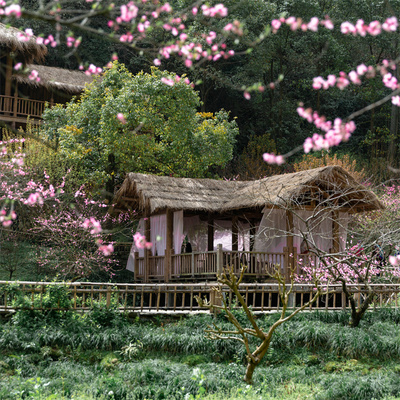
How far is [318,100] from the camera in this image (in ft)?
88.0

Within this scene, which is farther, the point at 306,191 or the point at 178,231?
the point at 178,231

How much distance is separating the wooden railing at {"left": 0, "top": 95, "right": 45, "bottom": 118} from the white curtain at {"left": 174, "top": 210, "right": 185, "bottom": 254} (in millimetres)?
10530

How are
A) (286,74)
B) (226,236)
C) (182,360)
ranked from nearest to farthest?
(182,360) → (226,236) → (286,74)

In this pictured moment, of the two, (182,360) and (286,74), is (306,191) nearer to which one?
(182,360)

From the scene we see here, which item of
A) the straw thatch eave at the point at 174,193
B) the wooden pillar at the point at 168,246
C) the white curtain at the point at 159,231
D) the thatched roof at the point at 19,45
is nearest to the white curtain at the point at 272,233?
the straw thatch eave at the point at 174,193

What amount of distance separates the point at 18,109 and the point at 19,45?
3.48 metres

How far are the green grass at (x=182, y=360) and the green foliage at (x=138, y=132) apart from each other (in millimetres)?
7763

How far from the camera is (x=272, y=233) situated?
14008 mm

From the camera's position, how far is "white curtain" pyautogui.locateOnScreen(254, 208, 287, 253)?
45.7 feet

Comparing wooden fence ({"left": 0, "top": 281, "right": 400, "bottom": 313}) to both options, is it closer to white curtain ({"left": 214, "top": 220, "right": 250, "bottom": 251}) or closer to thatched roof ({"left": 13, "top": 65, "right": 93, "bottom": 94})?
white curtain ({"left": 214, "top": 220, "right": 250, "bottom": 251})

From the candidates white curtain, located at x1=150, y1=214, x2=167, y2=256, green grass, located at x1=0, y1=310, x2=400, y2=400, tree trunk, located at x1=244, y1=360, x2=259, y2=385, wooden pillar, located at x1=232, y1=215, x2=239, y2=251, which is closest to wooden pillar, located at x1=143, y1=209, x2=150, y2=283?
white curtain, located at x1=150, y1=214, x2=167, y2=256

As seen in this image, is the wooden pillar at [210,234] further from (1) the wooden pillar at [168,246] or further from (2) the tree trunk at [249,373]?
(2) the tree trunk at [249,373]

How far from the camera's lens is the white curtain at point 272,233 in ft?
45.7

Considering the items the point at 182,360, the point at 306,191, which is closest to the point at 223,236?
the point at 306,191
